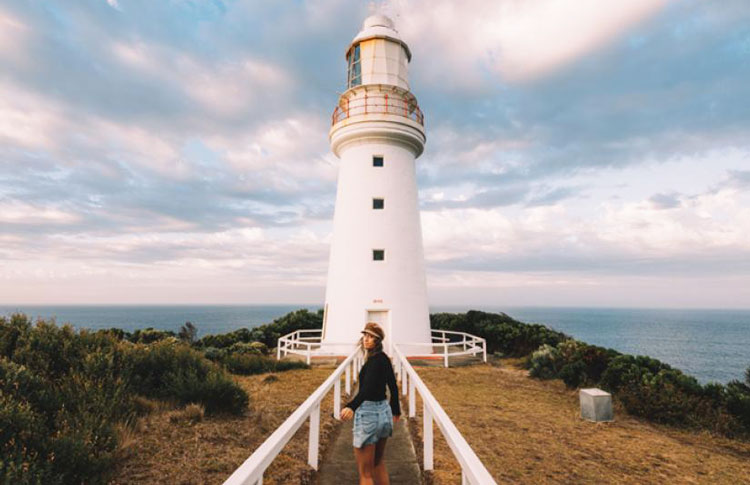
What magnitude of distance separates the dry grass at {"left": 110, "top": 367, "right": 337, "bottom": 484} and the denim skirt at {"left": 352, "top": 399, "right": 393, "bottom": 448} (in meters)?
1.44

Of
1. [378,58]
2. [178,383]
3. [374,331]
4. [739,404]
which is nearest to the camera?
[374,331]

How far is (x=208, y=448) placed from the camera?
223 inches

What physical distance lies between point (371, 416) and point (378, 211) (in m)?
12.4

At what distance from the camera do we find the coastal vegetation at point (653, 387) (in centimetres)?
867

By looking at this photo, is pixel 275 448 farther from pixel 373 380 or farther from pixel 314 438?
pixel 314 438

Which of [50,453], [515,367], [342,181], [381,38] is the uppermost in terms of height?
[381,38]

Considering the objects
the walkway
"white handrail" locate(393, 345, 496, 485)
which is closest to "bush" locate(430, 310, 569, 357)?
the walkway

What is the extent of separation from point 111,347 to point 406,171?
1224 centimetres

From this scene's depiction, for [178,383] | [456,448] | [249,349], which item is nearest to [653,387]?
[456,448]

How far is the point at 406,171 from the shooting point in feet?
54.7

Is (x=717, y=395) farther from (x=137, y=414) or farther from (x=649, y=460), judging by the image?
(x=137, y=414)

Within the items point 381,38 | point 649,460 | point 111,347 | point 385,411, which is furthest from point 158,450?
point 381,38

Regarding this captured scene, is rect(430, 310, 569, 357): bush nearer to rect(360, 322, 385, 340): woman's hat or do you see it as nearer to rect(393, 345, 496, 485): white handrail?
rect(393, 345, 496, 485): white handrail

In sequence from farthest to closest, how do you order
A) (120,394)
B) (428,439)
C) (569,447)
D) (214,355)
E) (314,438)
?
(214,355)
(569,447)
(120,394)
(314,438)
(428,439)
